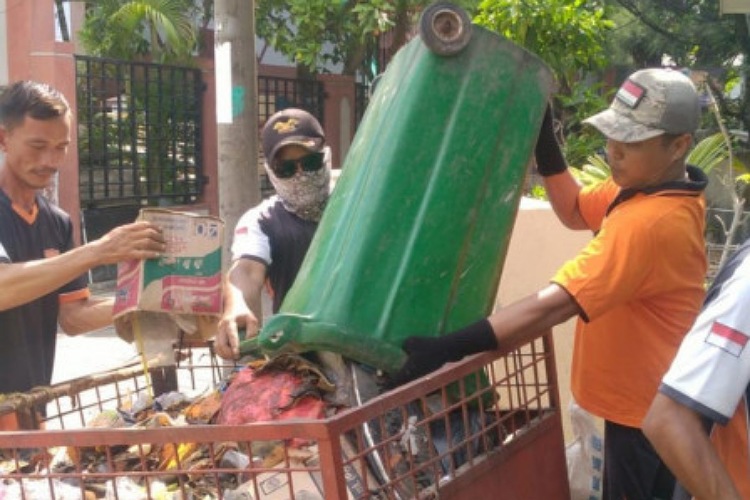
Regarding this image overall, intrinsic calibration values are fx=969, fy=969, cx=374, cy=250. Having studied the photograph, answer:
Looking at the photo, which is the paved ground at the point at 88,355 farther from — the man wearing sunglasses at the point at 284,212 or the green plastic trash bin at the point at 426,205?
the green plastic trash bin at the point at 426,205

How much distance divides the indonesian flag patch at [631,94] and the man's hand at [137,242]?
3.84ft

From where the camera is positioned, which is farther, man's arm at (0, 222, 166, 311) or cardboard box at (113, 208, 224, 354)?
man's arm at (0, 222, 166, 311)

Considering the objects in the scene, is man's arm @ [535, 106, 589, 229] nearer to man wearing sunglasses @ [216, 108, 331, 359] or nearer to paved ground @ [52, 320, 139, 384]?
man wearing sunglasses @ [216, 108, 331, 359]

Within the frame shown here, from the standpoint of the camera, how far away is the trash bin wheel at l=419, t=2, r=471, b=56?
218 cm

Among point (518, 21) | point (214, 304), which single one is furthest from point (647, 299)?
point (518, 21)

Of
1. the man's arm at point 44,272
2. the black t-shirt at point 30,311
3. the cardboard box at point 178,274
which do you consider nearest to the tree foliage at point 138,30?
the black t-shirt at point 30,311

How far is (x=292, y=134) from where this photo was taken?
3035 mm

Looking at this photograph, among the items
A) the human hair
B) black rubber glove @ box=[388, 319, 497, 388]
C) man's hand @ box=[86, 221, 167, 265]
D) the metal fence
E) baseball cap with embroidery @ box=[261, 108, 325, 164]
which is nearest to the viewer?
black rubber glove @ box=[388, 319, 497, 388]

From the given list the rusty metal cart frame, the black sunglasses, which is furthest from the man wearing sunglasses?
the rusty metal cart frame

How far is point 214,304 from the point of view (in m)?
2.47

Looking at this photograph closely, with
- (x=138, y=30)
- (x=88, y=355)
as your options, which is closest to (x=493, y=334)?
(x=88, y=355)

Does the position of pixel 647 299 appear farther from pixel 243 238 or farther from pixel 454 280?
pixel 243 238

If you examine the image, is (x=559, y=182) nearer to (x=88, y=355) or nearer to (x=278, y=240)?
(x=278, y=240)

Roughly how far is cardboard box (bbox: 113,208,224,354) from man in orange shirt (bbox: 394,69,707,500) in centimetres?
61
